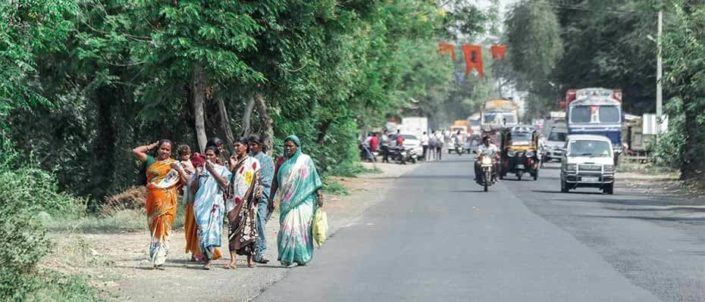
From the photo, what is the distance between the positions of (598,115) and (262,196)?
143 ft

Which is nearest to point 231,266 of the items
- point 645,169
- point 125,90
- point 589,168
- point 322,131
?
point 125,90

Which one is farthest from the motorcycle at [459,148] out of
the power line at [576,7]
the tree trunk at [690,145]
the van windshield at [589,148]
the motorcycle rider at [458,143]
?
the van windshield at [589,148]

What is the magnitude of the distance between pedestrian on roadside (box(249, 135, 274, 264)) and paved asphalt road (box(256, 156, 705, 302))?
0.74 metres

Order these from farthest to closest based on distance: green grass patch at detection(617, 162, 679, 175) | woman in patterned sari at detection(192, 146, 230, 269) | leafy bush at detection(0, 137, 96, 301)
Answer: green grass patch at detection(617, 162, 679, 175) → woman in patterned sari at detection(192, 146, 230, 269) → leafy bush at detection(0, 137, 96, 301)

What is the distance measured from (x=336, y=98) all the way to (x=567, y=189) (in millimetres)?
7900

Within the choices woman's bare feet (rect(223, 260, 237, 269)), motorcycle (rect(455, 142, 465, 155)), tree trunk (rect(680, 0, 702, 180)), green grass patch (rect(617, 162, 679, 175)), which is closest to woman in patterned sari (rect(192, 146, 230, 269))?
woman's bare feet (rect(223, 260, 237, 269))

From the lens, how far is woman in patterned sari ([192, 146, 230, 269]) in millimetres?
16719

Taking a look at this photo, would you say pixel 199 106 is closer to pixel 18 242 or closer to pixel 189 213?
pixel 189 213

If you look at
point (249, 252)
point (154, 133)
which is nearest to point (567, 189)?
point (154, 133)

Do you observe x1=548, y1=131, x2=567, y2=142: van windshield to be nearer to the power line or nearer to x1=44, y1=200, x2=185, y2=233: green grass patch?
the power line

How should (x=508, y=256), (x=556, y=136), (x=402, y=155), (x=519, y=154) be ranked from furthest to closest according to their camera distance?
(x=402, y=155) < (x=556, y=136) < (x=519, y=154) < (x=508, y=256)

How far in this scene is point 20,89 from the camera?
55.3 ft

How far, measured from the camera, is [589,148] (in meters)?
38.7

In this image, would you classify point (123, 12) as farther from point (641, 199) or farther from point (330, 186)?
point (641, 199)
